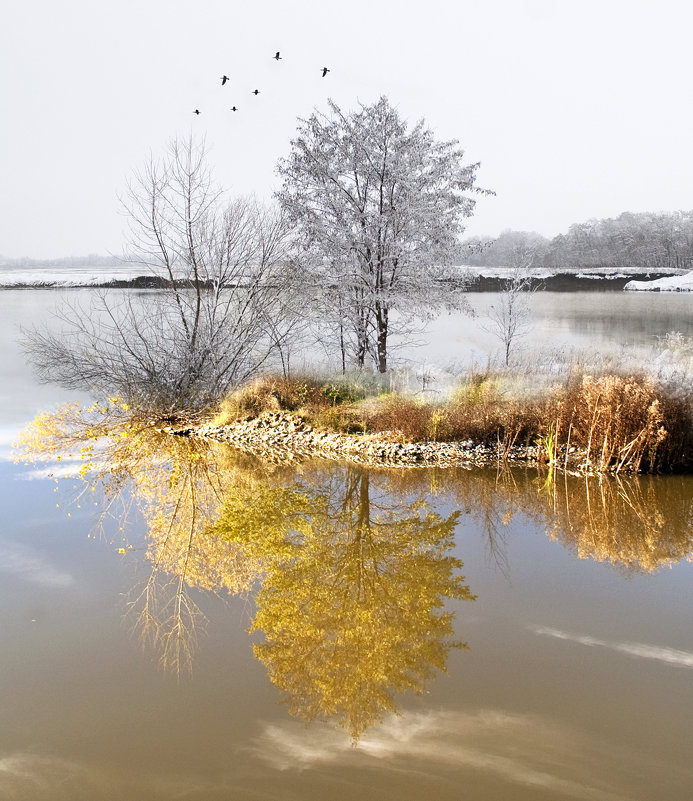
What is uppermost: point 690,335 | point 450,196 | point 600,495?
point 450,196

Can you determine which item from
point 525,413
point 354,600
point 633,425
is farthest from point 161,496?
point 633,425

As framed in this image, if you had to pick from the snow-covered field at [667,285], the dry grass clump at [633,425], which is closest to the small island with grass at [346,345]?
the dry grass clump at [633,425]

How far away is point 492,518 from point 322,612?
127 inches

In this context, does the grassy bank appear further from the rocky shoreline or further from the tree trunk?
the tree trunk

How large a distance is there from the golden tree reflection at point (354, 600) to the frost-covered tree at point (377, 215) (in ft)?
23.2

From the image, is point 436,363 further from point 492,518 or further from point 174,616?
point 174,616

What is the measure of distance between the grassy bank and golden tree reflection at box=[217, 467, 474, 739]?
Result: 3.04 meters

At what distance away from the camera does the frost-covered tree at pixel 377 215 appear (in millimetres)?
15312

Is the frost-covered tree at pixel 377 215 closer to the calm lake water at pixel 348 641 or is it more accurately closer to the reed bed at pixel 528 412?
the reed bed at pixel 528 412

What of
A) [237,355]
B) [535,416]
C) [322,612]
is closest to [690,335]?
[535,416]

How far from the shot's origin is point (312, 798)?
4.00m

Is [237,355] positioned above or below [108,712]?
above

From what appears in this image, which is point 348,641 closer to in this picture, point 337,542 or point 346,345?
point 337,542

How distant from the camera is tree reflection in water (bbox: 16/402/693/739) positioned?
5.45 metres
